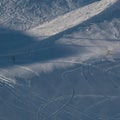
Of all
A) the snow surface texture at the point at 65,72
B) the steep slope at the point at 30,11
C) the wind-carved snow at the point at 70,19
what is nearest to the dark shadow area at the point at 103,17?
the snow surface texture at the point at 65,72

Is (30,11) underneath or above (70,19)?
above

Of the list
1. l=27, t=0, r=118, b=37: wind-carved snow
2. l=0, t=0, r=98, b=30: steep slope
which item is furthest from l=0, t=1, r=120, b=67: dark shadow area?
l=0, t=0, r=98, b=30: steep slope

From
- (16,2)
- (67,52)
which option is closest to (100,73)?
(67,52)

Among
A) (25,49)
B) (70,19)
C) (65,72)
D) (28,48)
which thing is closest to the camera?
(65,72)

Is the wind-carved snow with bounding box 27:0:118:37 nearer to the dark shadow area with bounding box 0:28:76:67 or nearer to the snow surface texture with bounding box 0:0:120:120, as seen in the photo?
the snow surface texture with bounding box 0:0:120:120

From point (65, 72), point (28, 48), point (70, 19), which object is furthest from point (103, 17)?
point (65, 72)

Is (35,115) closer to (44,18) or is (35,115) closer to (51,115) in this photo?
(51,115)

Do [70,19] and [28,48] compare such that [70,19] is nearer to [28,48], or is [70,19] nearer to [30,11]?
[30,11]
